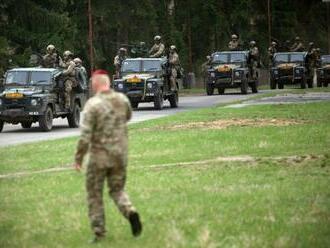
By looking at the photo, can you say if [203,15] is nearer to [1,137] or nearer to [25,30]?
[25,30]

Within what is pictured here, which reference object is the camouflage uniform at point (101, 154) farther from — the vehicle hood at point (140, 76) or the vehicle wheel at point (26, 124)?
the vehicle hood at point (140, 76)

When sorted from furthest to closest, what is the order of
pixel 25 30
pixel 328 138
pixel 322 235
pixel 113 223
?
pixel 25 30
pixel 328 138
pixel 113 223
pixel 322 235

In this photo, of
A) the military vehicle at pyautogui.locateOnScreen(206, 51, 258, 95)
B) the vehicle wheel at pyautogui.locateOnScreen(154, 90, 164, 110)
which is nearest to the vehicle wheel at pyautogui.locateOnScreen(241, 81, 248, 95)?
the military vehicle at pyautogui.locateOnScreen(206, 51, 258, 95)

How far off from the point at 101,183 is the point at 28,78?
18.4 m

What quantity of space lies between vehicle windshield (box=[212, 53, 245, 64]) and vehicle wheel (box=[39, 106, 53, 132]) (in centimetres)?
2002

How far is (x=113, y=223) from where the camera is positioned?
10.2 meters

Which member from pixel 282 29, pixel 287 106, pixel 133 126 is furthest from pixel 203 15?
pixel 133 126

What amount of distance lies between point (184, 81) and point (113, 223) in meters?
54.2

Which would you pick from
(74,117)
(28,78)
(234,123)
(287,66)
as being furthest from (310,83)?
(234,123)

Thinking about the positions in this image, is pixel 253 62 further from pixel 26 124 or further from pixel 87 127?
pixel 87 127

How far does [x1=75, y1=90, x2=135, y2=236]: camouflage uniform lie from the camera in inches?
362

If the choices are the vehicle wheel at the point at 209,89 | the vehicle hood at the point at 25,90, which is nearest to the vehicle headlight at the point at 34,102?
the vehicle hood at the point at 25,90

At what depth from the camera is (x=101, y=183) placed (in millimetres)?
9211

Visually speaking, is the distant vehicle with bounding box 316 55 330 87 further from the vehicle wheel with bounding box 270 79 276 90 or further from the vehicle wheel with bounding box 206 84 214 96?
the vehicle wheel with bounding box 206 84 214 96
